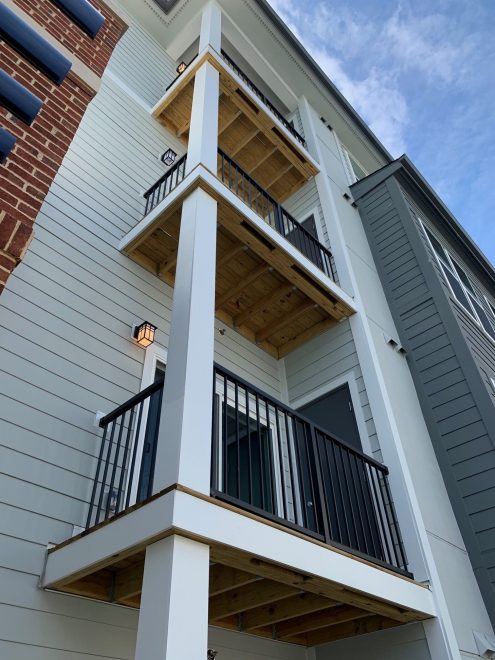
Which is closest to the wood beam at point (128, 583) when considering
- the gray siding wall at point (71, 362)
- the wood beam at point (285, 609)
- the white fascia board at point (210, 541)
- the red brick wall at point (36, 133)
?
the gray siding wall at point (71, 362)

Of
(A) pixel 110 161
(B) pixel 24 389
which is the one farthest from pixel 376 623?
(A) pixel 110 161

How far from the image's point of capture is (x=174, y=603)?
2.16 m

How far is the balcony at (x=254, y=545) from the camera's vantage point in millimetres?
2631

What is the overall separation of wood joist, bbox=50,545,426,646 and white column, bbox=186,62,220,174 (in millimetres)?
3536

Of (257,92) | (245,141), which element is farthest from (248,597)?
(257,92)

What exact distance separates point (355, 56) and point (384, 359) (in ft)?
46.7

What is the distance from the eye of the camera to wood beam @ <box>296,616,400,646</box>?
4.05 meters

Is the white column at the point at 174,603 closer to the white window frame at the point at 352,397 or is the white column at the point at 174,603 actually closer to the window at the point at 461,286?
the white window frame at the point at 352,397

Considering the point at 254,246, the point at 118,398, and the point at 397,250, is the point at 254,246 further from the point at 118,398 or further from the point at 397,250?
the point at 397,250

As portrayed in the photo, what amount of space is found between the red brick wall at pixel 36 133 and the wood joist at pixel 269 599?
70.8 inches

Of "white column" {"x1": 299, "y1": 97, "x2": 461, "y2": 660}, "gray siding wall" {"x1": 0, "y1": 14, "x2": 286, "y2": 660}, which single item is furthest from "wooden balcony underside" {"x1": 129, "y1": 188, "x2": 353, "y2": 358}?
"white column" {"x1": 299, "y1": 97, "x2": 461, "y2": 660}

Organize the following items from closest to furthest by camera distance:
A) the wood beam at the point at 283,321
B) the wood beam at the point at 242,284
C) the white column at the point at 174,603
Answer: the white column at the point at 174,603, the wood beam at the point at 242,284, the wood beam at the point at 283,321

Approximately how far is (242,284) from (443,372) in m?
2.58

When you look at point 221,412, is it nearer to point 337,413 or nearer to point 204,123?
point 337,413
